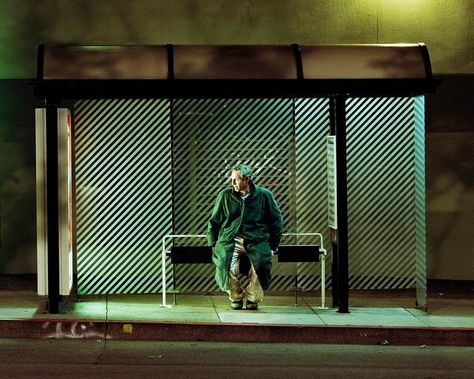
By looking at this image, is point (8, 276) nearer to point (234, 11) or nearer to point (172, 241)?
point (172, 241)

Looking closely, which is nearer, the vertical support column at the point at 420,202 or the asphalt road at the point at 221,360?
the asphalt road at the point at 221,360

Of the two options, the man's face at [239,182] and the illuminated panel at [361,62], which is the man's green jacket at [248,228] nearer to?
the man's face at [239,182]

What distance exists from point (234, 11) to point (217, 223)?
12.9ft

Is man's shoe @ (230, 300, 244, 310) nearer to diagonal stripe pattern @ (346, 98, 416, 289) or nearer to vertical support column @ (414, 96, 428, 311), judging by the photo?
→ vertical support column @ (414, 96, 428, 311)

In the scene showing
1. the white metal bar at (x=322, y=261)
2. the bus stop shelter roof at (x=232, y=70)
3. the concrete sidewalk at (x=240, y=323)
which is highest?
the bus stop shelter roof at (x=232, y=70)

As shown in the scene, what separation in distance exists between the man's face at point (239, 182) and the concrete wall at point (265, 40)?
11.1ft

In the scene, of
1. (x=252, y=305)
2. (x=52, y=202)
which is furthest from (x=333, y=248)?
(x=52, y=202)

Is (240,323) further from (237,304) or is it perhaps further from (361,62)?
(361,62)

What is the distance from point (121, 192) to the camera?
14.5 metres

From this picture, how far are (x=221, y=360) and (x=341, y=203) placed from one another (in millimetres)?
3135

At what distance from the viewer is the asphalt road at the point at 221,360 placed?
10.1m

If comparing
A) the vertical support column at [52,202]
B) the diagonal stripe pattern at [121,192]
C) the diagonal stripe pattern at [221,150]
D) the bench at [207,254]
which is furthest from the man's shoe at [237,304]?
the vertical support column at [52,202]

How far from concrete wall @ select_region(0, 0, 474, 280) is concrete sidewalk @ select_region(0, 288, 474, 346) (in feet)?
8.13

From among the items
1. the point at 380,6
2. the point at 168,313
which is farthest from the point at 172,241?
the point at 380,6
